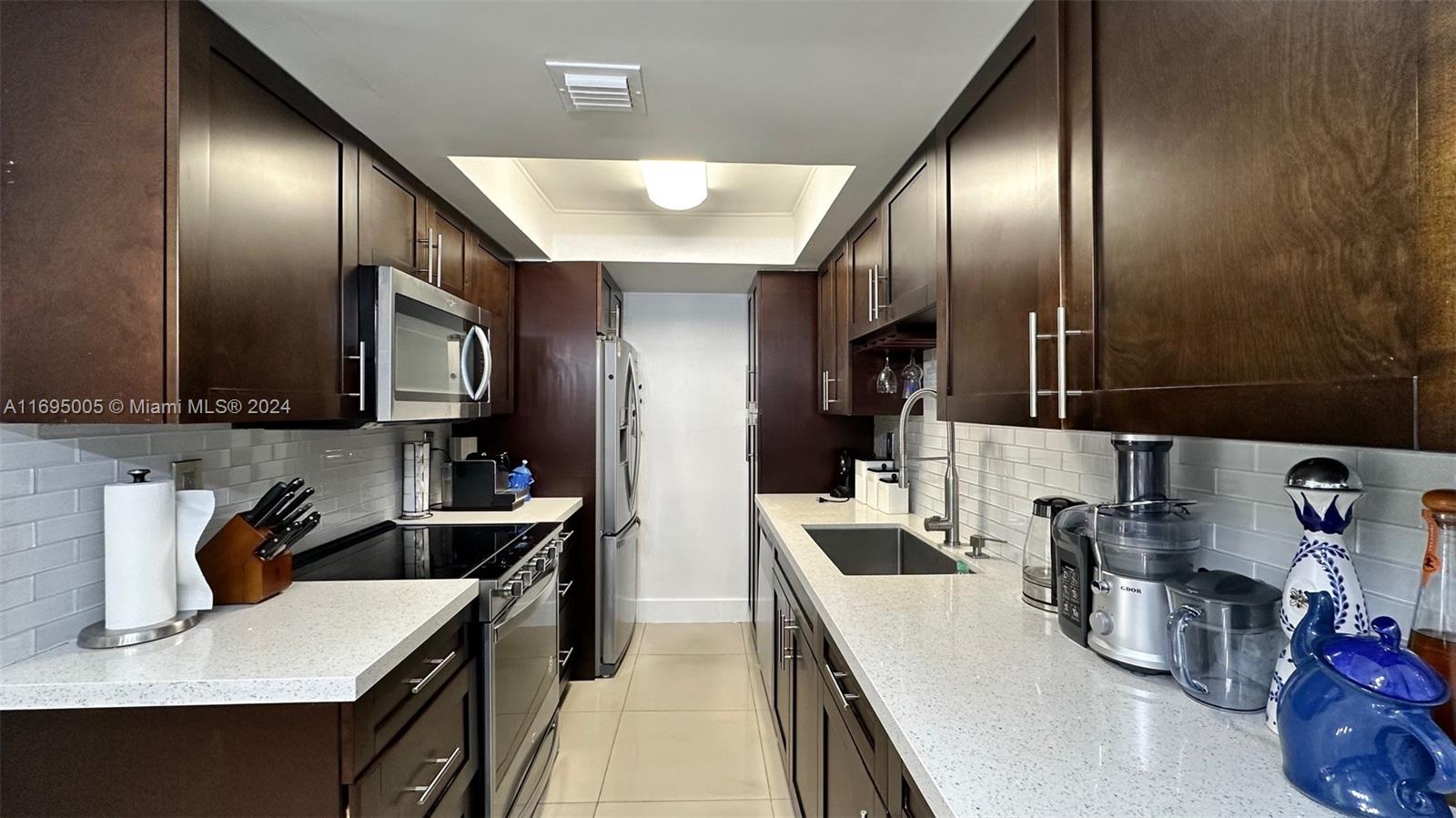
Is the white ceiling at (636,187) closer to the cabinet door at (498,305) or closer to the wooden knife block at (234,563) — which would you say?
the cabinet door at (498,305)

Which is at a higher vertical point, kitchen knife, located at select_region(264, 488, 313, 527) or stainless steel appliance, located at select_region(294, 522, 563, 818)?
kitchen knife, located at select_region(264, 488, 313, 527)

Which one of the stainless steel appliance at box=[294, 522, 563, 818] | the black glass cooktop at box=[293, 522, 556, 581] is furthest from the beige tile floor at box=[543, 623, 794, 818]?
the black glass cooktop at box=[293, 522, 556, 581]

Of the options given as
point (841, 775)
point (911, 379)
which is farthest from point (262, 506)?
point (911, 379)

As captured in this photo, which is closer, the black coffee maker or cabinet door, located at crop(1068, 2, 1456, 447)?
cabinet door, located at crop(1068, 2, 1456, 447)

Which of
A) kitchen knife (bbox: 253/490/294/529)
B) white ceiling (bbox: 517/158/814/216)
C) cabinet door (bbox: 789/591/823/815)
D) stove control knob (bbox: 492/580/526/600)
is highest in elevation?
white ceiling (bbox: 517/158/814/216)

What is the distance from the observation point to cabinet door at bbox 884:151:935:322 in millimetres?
1809

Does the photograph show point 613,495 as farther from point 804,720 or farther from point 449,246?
point 804,720

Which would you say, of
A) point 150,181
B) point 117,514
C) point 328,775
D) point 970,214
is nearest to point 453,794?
point 328,775

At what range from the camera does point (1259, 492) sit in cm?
109

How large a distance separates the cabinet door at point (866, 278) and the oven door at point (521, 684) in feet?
5.41

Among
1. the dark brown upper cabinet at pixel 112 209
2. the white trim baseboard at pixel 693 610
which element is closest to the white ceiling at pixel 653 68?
the dark brown upper cabinet at pixel 112 209

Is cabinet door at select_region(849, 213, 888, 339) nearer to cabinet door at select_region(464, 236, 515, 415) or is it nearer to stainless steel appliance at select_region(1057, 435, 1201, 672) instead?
stainless steel appliance at select_region(1057, 435, 1201, 672)

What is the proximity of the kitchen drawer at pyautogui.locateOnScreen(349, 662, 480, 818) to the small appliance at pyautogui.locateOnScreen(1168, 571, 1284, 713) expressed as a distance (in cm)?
154

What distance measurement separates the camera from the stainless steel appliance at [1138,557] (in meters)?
1.08
